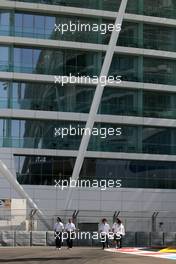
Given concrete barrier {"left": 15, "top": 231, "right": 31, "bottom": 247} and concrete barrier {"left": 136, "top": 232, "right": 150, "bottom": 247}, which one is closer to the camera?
concrete barrier {"left": 15, "top": 231, "right": 31, "bottom": 247}

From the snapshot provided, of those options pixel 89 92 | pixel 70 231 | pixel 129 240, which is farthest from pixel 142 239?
pixel 89 92

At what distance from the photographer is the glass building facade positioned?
5147cm

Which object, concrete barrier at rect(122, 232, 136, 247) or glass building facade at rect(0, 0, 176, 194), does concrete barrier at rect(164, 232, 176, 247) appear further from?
glass building facade at rect(0, 0, 176, 194)

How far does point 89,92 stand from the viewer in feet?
177

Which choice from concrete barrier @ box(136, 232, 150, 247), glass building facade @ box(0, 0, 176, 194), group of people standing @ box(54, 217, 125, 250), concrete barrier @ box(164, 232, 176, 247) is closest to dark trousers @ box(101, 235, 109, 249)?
group of people standing @ box(54, 217, 125, 250)

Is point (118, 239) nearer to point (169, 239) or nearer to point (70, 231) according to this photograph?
point (70, 231)

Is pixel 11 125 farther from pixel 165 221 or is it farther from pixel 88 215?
pixel 165 221

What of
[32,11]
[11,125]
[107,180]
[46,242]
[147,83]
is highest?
[32,11]

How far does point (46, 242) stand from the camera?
36.1 m

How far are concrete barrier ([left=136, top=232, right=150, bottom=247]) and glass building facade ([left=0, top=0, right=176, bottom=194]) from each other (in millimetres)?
14802

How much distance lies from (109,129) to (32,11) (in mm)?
12071

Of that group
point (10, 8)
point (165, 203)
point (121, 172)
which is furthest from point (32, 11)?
point (165, 203)

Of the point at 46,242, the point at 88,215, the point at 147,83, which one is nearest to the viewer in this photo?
the point at 46,242

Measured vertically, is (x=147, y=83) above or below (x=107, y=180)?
above
